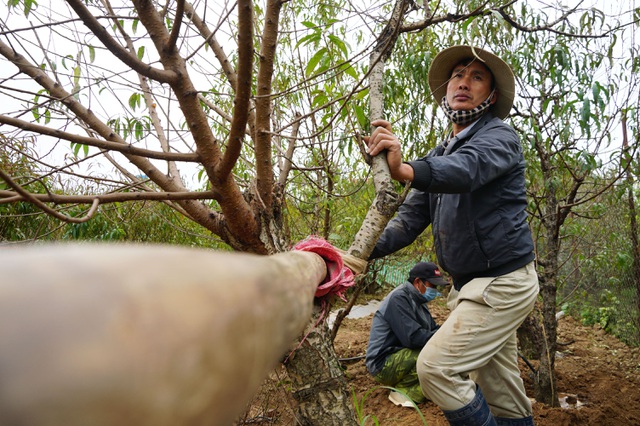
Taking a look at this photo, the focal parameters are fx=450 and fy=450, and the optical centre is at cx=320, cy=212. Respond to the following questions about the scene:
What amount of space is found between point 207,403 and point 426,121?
3751 millimetres

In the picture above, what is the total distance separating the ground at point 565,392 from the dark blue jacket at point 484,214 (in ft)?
2.85

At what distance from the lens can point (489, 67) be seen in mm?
2533

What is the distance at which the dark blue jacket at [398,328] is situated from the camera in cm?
407

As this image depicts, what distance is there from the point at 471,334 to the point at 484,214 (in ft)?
1.92

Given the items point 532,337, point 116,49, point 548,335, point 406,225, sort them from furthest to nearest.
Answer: point 532,337, point 548,335, point 406,225, point 116,49

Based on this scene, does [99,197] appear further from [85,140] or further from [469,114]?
[469,114]

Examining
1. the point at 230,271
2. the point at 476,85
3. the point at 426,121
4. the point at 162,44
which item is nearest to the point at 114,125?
the point at 162,44

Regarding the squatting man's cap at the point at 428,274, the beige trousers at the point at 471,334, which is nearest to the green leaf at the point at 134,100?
the beige trousers at the point at 471,334

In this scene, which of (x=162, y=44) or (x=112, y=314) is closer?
(x=112, y=314)

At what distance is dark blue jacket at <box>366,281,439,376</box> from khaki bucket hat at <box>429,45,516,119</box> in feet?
6.69

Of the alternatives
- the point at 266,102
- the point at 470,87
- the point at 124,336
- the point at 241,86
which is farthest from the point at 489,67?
the point at 124,336

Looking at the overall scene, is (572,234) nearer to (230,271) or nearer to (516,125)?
(516,125)

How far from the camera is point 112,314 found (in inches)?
8.1

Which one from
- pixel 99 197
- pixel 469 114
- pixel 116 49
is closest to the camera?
pixel 116 49
